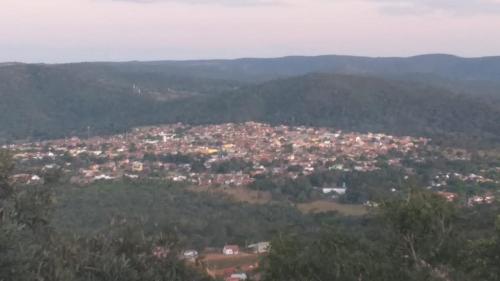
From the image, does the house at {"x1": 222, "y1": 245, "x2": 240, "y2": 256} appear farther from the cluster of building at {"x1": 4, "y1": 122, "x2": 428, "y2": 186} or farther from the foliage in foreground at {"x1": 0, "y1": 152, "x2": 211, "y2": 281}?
the cluster of building at {"x1": 4, "y1": 122, "x2": 428, "y2": 186}

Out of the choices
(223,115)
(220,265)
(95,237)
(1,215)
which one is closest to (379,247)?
(95,237)

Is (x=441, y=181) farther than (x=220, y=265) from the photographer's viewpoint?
Yes

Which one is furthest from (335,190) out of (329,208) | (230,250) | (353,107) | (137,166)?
(353,107)

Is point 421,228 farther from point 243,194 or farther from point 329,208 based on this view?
point 243,194

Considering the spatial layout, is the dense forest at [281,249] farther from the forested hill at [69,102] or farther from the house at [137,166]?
the forested hill at [69,102]

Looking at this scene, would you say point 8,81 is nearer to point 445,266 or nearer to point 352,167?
point 352,167

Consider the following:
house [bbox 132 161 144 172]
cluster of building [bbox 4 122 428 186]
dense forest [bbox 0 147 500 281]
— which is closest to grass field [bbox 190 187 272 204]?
cluster of building [bbox 4 122 428 186]

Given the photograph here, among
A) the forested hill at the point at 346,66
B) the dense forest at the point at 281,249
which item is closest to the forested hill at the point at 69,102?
the forested hill at the point at 346,66
